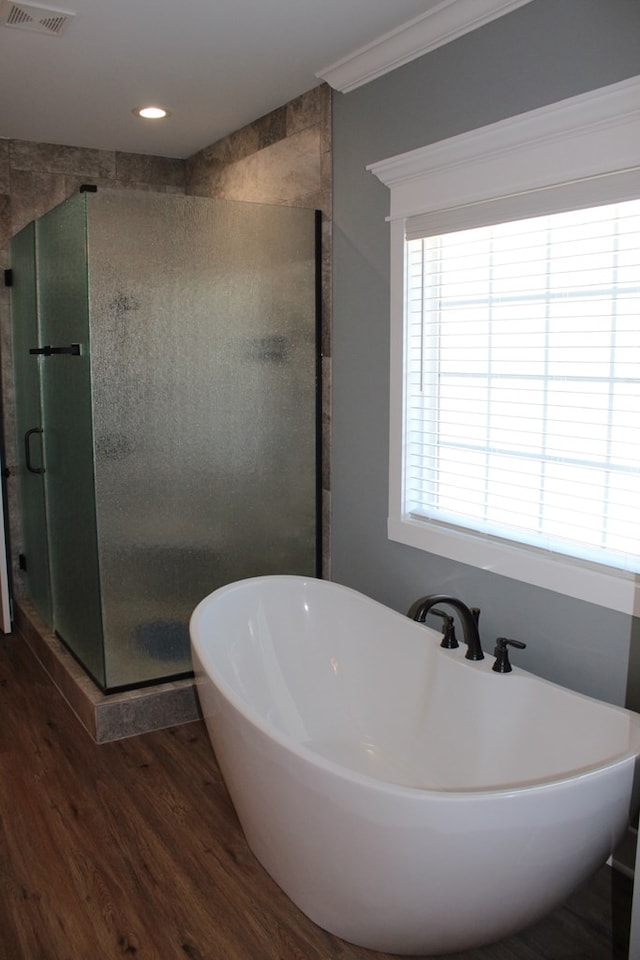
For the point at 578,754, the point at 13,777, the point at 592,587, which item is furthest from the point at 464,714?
the point at 13,777

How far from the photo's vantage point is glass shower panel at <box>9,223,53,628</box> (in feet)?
11.8

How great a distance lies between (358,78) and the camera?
9.45 ft

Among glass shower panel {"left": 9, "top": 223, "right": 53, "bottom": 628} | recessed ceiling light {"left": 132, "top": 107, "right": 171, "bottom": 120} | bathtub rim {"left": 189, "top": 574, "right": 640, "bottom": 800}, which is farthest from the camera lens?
glass shower panel {"left": 9, "top": 223, "right": 53, "bottom": 628}

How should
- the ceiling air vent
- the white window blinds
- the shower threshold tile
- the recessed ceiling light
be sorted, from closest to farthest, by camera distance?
the white window blinds < the ceiling air vent < the shower threshold tile < the recessed ceiling light

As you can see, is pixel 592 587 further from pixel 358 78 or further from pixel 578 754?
pixel 358 78

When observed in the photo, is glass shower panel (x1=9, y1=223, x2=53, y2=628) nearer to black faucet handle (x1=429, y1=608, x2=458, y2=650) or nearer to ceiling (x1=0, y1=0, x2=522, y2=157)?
ceiling (x1=0, y1=0, x2=522, y2=157)

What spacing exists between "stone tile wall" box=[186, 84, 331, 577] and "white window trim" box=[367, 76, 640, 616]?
0.47 m

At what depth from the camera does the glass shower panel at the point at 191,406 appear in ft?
9.52

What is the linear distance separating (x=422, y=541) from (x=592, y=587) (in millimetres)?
739

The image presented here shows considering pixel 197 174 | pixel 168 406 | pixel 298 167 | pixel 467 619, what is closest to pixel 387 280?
pixel 298 167

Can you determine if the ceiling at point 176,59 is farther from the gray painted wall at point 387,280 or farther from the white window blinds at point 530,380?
the white window blinds at point 530,380

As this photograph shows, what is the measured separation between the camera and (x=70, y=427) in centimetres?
318

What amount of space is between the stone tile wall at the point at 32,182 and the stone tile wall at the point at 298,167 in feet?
2.06

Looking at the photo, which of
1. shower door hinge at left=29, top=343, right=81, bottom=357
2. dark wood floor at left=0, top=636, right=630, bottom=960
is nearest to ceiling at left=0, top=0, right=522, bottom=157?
shower door hinge at left=29, top=343, right=81, bottom=357
